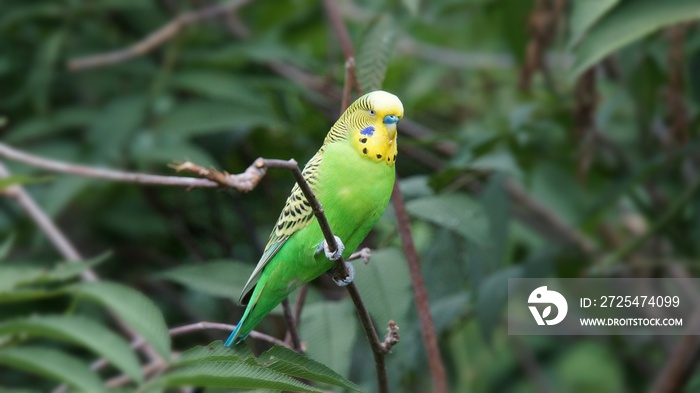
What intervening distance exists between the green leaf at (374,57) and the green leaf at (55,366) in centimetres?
86

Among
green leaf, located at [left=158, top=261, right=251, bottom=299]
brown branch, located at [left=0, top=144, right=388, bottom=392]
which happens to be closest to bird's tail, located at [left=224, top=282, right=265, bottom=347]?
brown branch, located at [left=0, top=144, right=388, bottom=392]

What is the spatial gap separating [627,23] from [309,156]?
1001 millimetres

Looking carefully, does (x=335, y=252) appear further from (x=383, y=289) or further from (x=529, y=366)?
(x=529, y=366)

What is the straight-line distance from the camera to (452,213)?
1714 millimetres

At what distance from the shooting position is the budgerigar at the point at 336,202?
3.05ft

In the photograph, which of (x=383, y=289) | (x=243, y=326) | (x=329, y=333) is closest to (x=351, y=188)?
(x=243, y=326)

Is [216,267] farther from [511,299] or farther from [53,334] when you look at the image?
[511,299]

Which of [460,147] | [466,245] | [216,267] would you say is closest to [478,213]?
[466,245]

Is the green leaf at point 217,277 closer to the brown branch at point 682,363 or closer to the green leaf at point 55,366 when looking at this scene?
the green leaf at point 55,366

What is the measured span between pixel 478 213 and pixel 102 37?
168 cm

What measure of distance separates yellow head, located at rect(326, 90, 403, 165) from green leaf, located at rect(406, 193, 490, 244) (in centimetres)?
68

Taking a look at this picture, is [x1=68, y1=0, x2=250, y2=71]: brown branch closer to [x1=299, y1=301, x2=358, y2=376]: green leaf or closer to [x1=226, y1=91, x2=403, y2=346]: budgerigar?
[x1=299, y1=301, x2=358, y2=376]: green leaf

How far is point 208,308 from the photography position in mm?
2590

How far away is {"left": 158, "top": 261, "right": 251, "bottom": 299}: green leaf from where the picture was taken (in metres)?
1.63
